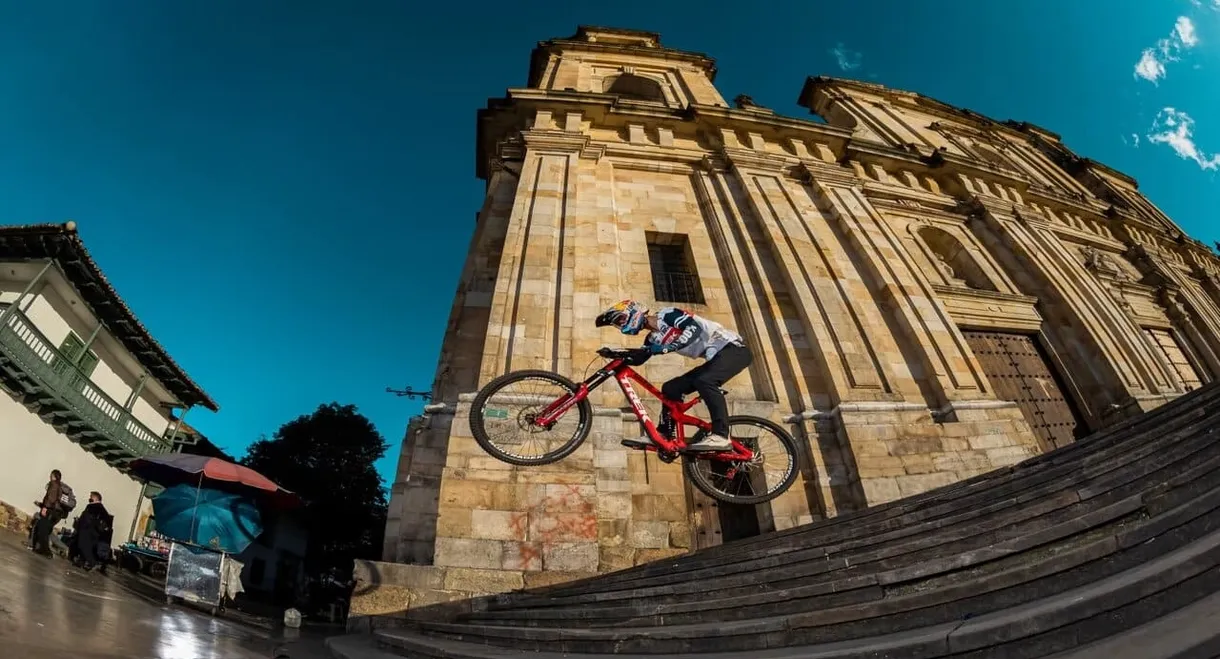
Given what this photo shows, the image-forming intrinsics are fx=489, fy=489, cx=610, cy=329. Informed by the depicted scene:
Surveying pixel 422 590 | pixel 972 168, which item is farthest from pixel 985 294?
pixel 422 590

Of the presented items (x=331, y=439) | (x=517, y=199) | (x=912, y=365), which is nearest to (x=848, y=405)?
(x=912, y=365)

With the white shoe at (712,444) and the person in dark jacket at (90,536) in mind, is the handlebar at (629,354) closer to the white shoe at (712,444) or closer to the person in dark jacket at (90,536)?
the white shoe at (712,444)

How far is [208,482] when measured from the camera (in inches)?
371

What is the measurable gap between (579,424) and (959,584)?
3.75 m

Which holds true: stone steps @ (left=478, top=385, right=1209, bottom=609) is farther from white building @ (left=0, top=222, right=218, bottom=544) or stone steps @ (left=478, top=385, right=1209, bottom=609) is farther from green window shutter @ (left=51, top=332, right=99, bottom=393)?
green window shutter @ (left=51, top=332, right=99, bottom=393)

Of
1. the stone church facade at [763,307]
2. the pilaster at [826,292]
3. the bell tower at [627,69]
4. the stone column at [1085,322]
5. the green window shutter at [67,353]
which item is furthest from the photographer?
the bell tower at [627,69]

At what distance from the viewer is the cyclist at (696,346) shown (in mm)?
5111

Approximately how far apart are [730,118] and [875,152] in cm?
551

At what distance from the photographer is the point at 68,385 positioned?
46.2 feet

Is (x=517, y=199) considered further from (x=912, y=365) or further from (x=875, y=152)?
(x=875, y=152)

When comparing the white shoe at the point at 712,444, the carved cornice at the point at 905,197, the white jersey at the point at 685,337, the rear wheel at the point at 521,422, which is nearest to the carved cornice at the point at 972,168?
the carved cornice at the point at 905,197

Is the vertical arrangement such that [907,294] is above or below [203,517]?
above

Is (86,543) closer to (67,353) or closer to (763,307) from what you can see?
Result: (67,353)

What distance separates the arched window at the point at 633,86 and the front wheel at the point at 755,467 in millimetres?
14541
